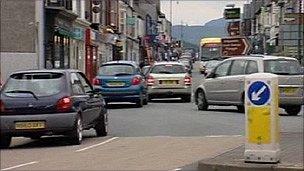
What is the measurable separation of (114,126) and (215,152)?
21.1 ft

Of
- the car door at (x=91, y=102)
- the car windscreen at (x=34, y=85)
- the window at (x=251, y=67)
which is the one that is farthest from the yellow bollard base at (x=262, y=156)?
the window at (x=251, y=67)

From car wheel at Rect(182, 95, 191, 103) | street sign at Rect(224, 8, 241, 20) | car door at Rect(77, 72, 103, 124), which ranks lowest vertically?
car wheel at Rect(182, 95, 191, 103)

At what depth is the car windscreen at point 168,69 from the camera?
3081 cm

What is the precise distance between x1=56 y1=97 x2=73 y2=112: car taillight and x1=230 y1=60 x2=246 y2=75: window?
870cm

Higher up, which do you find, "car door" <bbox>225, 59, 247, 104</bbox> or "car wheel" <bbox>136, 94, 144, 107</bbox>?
"car door" <bbox>225, 59, 247, 104</bbox>

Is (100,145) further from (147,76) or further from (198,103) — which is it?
(147,76)

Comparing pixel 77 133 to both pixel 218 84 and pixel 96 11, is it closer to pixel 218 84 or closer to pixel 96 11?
pixel 218 84

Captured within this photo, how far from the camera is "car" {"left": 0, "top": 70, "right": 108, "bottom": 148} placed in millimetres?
15156

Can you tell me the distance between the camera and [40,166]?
40.3 feet

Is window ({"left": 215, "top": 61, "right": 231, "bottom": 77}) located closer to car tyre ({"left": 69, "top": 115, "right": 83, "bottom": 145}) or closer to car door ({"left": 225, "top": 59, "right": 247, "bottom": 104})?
car door ({"left": 225, "top": 59, "right": 247, "bottom": 104})

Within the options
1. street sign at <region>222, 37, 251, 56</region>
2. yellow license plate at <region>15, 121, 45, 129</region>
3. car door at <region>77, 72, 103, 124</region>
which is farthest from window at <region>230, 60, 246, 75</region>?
street sign at <region>222, 37, 251, 56</region>

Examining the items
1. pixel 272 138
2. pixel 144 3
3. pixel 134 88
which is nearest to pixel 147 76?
pixel 134 88

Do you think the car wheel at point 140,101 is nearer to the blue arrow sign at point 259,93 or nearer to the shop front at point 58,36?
the shop front at point 58,36

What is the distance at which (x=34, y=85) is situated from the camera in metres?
15.6
